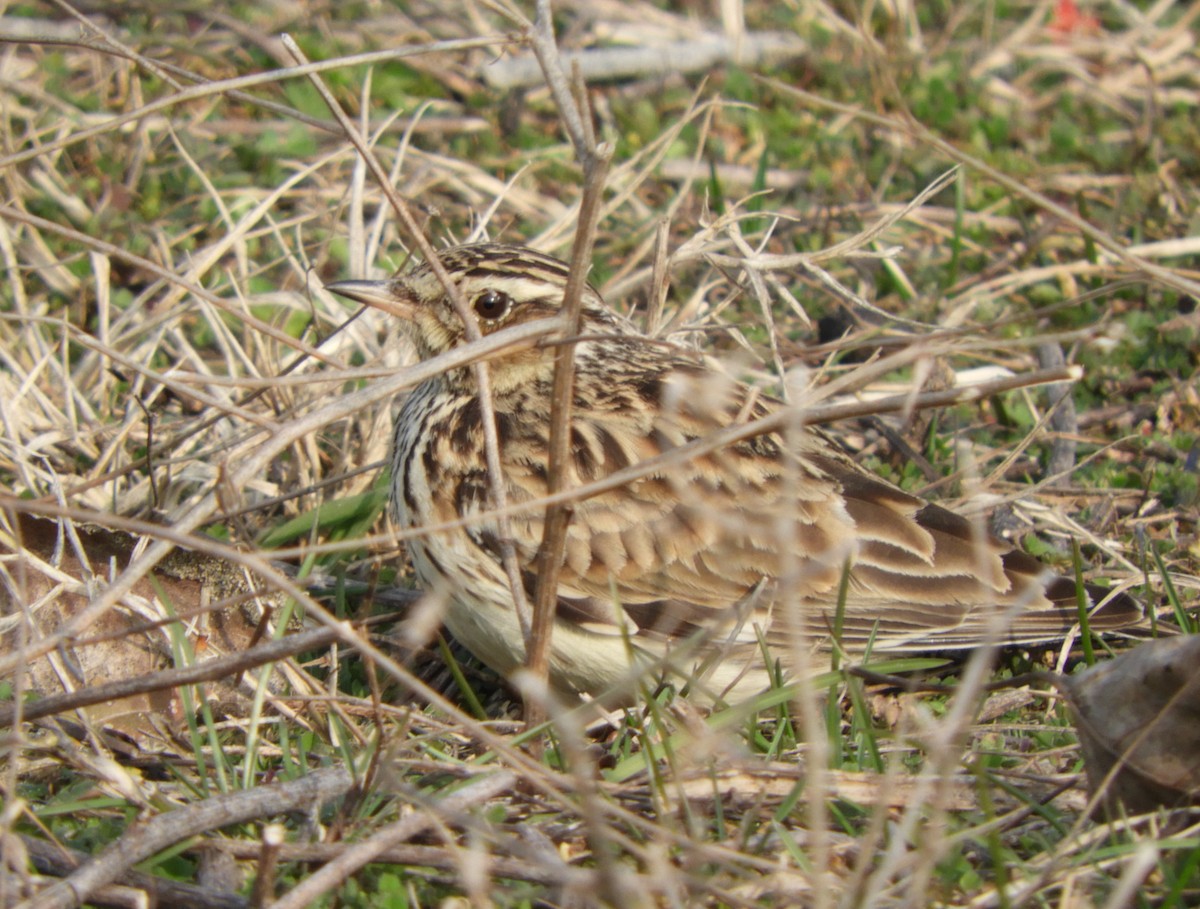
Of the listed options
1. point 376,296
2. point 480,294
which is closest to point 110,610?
point 376,296

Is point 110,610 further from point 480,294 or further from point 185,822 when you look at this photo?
point 480,294

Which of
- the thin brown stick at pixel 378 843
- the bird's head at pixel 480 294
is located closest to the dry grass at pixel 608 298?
the thin brown stick at pixel 378 843

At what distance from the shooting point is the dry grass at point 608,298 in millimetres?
3240

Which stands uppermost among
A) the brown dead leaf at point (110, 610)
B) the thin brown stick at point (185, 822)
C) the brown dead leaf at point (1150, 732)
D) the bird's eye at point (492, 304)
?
the bird's eye at point (492, 304)

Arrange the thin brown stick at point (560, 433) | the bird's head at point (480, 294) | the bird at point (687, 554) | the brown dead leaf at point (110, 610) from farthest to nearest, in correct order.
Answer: the bird's head at point (480, 294)
the bird at point (687, 554)
the brown dead leaf at point (110, 610)
the thin brown stick at point (560, 433)

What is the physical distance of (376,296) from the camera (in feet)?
17.3

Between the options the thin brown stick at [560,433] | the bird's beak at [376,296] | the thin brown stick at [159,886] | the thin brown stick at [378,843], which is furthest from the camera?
the bird's beak at [376,296]

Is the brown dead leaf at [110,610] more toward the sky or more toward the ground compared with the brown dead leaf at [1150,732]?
more toward the ground

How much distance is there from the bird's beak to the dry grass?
0.92 feet

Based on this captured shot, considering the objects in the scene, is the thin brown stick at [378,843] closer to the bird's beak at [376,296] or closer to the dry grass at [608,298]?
the dry grass at [608,298]

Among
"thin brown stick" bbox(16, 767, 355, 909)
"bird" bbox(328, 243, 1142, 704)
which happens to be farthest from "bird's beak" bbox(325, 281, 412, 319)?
"thin brown stick" bbox(16, 767, 355, 909)

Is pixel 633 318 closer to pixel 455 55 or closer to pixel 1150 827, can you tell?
pixel 455 55

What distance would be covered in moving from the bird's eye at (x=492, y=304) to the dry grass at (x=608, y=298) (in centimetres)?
36

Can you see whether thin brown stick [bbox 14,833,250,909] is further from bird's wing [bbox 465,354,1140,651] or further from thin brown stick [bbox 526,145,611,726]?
bird's wing [bbox 465,354,1140,651]
